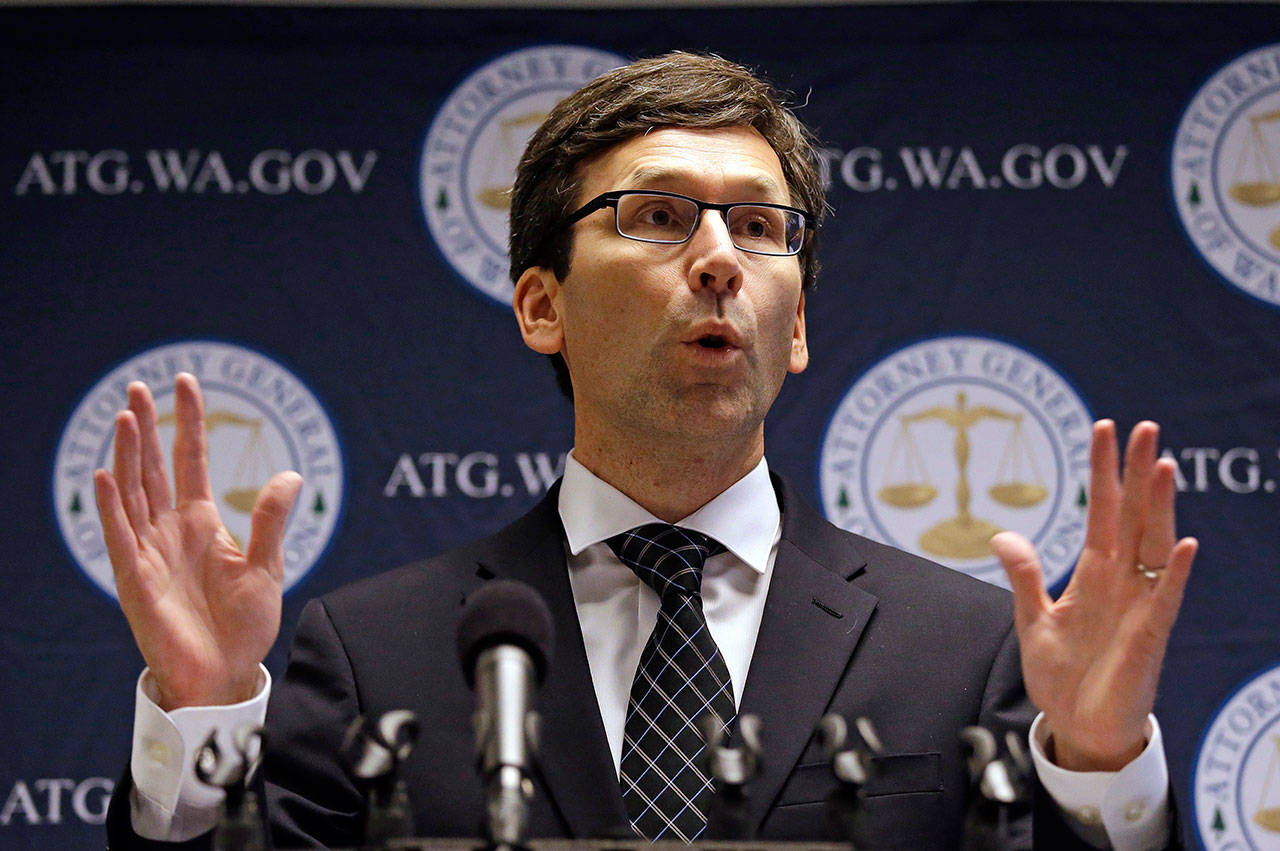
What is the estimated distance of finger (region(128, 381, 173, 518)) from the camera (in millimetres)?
1585

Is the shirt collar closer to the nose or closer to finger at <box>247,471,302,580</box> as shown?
the nose

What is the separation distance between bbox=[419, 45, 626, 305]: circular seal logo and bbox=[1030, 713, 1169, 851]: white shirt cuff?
1.94 m

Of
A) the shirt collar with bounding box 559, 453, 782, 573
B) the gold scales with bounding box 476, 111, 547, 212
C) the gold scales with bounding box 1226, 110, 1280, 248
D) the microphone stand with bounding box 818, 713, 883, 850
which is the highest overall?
the gold scales with bounding box 476, 111, 547, 212

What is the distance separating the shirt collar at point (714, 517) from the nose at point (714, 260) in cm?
30

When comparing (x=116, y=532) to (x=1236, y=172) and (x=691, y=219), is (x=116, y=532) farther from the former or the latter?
(x=1236, y=172)

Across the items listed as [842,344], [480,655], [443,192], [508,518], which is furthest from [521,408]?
[480,655]

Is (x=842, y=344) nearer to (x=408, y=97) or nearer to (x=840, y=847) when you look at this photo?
(x=408, y=97)

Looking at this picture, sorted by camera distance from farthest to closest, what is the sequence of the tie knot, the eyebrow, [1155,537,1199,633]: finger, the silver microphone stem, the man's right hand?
the eyebrow → the tie knot → the man's right hand → [1155,537,1199,633]: finger → the silver microphone stem

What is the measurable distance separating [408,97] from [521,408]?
735mm

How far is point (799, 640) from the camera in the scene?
1.93 metres

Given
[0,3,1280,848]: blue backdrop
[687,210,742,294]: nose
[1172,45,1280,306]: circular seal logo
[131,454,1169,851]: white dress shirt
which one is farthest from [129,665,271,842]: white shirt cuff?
[1172,45,1280,306]: circular seal logo

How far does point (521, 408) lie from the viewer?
10.3 ft

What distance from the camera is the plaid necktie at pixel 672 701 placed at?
180cm

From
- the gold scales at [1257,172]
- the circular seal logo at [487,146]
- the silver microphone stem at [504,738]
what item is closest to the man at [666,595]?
the silver microphone stem at [504,738]
